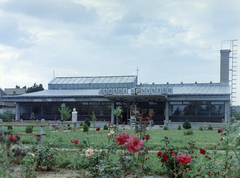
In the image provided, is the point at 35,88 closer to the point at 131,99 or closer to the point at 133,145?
the point at 131,99

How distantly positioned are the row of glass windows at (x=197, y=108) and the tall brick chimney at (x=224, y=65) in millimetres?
7573

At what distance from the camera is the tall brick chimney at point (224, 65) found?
37.1 meters

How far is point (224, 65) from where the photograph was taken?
3778 cm

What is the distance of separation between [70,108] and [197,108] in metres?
16.5

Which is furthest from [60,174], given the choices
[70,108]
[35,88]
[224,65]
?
[35,88]

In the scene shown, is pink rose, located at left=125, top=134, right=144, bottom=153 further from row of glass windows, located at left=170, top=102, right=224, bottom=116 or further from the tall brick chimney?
the tall brick chimney

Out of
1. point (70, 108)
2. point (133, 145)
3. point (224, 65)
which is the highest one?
point (224, 65)

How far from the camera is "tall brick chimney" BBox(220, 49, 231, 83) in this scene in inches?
1462

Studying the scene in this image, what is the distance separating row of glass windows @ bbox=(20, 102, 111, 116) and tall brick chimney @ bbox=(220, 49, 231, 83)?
54.4 ft

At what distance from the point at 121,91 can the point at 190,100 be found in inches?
326

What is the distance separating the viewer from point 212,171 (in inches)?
180

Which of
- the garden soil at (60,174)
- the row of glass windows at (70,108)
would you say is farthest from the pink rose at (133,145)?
the row of glass windows at (70,108)

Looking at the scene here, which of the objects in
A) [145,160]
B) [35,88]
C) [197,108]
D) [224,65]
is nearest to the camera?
[145,160]

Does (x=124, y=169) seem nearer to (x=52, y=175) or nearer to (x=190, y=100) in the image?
(x=52, y=175)
